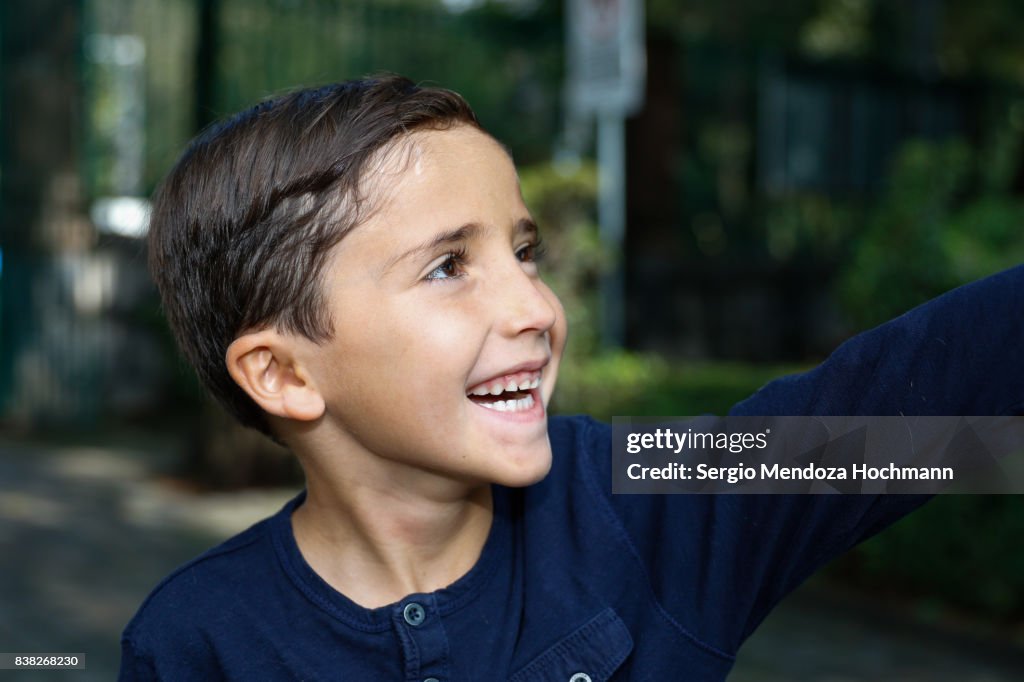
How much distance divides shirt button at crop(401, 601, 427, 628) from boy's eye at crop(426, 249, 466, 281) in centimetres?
42

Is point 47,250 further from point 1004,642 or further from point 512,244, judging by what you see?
point 512,244

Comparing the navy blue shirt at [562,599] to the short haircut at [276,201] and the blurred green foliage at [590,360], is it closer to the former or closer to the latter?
the short haircut at [276,201]

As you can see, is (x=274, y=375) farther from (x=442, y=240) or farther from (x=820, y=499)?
(x=820, y=499)

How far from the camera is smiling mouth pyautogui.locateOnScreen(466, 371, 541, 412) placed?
1.48 m

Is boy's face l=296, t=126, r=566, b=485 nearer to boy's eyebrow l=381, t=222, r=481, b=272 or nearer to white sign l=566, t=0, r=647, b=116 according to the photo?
boy's eyebrow l=381, t=222, r=481, b=272

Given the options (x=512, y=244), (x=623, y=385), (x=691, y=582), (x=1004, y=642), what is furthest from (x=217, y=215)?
(x=623, y=385)

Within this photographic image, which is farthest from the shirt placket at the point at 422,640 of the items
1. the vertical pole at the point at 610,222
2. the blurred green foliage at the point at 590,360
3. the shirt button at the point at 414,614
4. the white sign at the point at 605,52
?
the vertical pole at the point at 610,222

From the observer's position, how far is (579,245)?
7.42 metres

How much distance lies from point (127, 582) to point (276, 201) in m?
4.48

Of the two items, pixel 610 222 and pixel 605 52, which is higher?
pixel 605 52

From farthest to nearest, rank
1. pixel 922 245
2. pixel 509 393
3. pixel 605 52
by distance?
pixel 605 52 → pixel 922 245 → pixel 509 393

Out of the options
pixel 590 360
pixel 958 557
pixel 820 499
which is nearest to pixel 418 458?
pixel 820 499

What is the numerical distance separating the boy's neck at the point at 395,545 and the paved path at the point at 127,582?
299cm

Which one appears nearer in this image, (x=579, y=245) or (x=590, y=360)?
(x=590, y=360)
